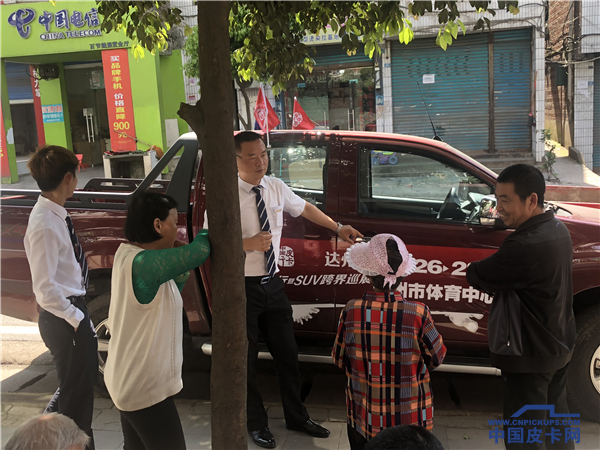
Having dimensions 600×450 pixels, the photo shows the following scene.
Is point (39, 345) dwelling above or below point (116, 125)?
below

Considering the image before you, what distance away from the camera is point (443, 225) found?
3.75 metres

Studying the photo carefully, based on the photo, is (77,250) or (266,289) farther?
(266,289)

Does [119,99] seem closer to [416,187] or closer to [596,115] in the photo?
[416,187]

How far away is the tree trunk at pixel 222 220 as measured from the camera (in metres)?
2.06

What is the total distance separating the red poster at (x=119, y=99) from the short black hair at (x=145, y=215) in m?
12.4

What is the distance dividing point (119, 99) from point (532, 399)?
45.3 feet

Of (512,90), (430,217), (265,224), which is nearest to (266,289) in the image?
(265,224)

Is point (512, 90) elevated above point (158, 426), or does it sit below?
above

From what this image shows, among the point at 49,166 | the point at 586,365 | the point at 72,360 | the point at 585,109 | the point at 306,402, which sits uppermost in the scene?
the point at 585,109

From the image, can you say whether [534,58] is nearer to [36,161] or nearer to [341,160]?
[341,160]

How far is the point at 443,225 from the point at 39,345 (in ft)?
13.5

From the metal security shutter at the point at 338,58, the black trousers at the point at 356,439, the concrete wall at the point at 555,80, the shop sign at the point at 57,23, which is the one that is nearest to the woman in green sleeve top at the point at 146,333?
the black trousers at the point at 356,439

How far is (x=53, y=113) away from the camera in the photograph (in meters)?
16.7

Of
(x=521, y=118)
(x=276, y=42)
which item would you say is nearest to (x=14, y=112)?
(x=521, y=118)
